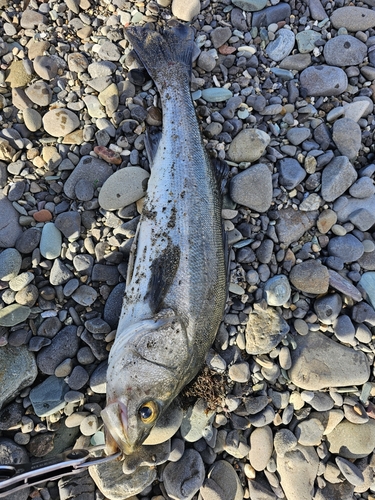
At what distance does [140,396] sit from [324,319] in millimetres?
2141

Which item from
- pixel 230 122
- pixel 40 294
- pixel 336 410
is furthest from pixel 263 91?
pixel 336 410

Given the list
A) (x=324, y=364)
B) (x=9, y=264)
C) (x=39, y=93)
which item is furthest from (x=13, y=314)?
(x=324, y=364)

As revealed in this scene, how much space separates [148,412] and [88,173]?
244cm

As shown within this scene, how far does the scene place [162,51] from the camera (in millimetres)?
3918

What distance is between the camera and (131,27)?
3.95m

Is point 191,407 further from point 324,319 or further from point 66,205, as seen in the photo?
point 66,205

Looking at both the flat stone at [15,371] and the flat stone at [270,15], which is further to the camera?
the flat stone at [270,15]

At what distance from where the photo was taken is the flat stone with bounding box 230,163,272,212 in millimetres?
3734

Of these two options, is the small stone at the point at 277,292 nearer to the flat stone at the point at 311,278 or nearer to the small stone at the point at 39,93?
the flat stone at the point at 311,278

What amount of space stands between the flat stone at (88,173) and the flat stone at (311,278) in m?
2.32

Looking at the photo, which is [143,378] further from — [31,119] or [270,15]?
[270,15]

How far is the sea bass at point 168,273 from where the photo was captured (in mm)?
2762

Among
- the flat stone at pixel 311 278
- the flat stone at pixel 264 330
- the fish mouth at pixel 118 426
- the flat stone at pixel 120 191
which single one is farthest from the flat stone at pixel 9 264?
the flat stone at pixel 311 278

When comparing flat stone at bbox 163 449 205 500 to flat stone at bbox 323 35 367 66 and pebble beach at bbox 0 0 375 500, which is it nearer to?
pebble beach at bbox 0 0 375 500
